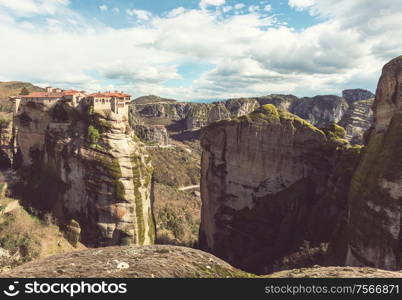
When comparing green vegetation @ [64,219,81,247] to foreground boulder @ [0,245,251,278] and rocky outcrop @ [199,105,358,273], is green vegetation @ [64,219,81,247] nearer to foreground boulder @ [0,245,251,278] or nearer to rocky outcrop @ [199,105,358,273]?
rocky outcrop @ [199,105,358,273]

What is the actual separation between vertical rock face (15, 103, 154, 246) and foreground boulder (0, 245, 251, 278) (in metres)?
35.2

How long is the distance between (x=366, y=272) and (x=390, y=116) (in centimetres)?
2211

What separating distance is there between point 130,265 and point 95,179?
38.3 meters

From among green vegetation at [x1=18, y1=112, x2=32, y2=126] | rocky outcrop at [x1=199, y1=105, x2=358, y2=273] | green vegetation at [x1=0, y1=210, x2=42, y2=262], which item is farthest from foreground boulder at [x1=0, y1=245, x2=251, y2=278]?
green vegetation at [x1=18, y1=112, x2=32, y2=126]

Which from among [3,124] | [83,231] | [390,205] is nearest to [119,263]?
[390,205]

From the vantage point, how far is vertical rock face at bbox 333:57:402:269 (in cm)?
1975

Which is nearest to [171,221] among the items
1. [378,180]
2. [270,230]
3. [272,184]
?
[270,230]

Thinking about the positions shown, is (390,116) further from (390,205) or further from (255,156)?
(255,156)

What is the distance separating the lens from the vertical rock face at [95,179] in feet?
140

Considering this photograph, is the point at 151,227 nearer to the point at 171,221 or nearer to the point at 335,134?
the point at 171,221

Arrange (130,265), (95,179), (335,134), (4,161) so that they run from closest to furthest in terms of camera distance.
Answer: (130,265) < (335,134) < (95,179) < (4,161)

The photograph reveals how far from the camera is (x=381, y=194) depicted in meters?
21.0

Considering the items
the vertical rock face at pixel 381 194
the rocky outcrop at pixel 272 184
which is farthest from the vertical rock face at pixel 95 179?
the vertical rock face at pixel 381 194

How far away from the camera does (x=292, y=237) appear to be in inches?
1489
